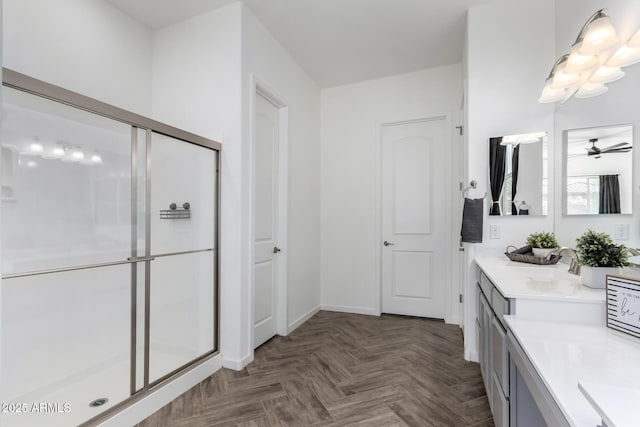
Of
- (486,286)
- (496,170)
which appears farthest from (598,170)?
(486,286)

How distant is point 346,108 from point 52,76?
2865 mm

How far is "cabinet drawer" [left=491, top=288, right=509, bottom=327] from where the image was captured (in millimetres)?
1520

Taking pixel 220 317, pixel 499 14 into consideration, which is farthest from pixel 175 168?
pixel 499 14

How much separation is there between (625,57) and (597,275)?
1089 millimetres

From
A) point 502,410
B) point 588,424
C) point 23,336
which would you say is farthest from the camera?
point 23,336

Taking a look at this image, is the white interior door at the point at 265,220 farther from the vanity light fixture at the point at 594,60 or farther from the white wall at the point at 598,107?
the white wall at the point at 598,107

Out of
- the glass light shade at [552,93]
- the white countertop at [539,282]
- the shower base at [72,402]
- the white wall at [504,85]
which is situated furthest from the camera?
→ the white wall at [504,85]

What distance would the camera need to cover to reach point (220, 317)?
8.71 feet

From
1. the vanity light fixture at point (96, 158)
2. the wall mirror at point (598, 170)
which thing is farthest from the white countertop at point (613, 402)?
the vanity light fixture at point (96, 158)

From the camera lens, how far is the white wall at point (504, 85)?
252cm

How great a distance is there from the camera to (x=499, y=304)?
64.1 inches

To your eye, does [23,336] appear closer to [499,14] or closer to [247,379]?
[247,379]

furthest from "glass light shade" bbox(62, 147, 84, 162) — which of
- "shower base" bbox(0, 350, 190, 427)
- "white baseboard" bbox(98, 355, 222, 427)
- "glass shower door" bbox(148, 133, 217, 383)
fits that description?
"white baseboard" bbox(98, 355, 222, 427)

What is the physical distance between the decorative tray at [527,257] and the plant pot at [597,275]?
62 cm
